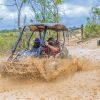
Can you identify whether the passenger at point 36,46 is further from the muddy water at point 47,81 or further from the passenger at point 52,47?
the muddy water at point 47,81

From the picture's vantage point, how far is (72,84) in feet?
40.8

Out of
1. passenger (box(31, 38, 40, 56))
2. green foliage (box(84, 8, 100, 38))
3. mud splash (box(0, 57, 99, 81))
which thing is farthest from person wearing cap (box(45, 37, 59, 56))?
green foliage (box(84, 8, 100, 38))

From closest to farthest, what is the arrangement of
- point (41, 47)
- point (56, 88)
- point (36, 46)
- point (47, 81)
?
point (56, 88) < point (47, 81) < point (41, 47) < point (36, 46)

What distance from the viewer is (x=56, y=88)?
11.8 metres

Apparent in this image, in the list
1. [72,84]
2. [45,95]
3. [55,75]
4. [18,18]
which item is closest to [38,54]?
[55,75]

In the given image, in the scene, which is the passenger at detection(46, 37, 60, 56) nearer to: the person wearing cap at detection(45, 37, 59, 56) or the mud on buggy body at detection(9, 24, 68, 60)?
the person wearing cap at detection(45, 37, 59, 56)

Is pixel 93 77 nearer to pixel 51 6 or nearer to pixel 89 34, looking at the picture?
pixel 51 6

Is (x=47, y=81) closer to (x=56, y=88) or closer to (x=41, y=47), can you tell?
(x=41, y=47)

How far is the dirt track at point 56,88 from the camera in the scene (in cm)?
1031

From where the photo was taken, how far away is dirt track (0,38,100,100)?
33.8ft

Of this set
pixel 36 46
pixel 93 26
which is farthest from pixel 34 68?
pixel 93 26

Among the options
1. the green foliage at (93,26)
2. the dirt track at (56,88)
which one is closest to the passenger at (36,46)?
the dirt track at (56,88)

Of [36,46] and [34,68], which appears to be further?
[36,46]

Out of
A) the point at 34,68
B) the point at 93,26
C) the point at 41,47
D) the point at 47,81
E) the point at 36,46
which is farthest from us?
the point at 93,26
